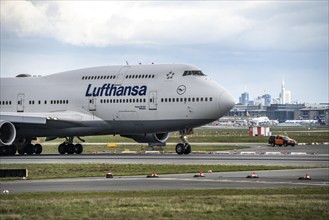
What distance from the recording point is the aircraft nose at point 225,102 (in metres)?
60.8

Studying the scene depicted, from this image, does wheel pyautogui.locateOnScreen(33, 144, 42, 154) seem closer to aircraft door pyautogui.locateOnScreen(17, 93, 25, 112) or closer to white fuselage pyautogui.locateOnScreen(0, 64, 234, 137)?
white fuselage pyautogui.locateOnScreen(0, 64, 234, 137)

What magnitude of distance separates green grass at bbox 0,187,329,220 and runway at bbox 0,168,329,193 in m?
2.03

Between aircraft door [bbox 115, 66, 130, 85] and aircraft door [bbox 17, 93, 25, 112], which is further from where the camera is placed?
aircraft door [bbox 17, 93, 25, 112]

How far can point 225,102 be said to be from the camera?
60.8 metres

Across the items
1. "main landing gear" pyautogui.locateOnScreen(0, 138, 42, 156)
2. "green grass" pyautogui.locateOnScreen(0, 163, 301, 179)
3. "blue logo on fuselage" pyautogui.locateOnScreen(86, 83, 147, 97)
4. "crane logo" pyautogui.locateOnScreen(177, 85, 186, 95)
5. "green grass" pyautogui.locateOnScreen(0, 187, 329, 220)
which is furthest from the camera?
"main landing gear" pyautogui.locateOnScreen(0, 138, 42, 156)

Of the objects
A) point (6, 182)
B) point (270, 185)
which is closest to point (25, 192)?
point (6, 182)

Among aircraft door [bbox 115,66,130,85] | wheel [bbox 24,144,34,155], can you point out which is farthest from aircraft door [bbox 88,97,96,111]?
wheel [bbox 24,144,34,155]

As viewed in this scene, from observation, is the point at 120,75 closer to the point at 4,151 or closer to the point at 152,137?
the point at 152,137

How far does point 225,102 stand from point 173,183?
2765 centimetres

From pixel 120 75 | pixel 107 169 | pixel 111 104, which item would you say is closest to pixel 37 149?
pixel 111 104

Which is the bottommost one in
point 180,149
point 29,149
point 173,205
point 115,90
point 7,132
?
point 173,205

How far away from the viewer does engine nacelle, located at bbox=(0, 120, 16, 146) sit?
61438mm

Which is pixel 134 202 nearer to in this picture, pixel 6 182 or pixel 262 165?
pixel 6 182

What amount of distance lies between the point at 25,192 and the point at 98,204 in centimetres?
576
